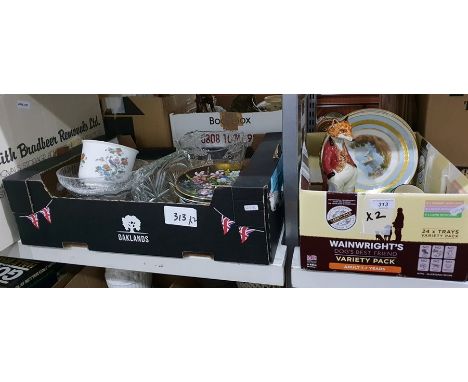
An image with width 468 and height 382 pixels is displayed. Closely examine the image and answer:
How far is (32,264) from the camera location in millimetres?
1198

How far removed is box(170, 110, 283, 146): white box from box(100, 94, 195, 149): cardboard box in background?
1.4 inches

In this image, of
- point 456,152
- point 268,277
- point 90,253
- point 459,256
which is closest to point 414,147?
point 456,152

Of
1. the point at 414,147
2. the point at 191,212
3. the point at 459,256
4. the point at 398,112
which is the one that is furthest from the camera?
the point at 398,112

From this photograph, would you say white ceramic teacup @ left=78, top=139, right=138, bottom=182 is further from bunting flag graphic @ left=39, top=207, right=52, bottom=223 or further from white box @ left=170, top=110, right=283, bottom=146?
white box @ left=170, top=110, right=283, bottom=146

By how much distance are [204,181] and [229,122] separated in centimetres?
31

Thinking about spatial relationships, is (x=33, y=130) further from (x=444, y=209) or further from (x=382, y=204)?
(x=444, y=209)

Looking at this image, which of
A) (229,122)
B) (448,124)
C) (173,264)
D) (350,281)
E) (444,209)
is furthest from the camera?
(229,122)

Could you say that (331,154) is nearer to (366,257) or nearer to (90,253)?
(366,257)

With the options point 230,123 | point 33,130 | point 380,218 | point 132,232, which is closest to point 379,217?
point 380,218

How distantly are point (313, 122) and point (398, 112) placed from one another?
0.24 m

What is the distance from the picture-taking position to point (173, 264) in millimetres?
942

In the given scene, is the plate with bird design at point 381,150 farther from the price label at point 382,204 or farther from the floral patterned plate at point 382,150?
the price label at point 382,204

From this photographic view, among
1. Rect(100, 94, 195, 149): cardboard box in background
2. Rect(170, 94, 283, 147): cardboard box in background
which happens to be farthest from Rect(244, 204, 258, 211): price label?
Rect(100, 94, 195, 149): cardboard box in background

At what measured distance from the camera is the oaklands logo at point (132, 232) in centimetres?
92
